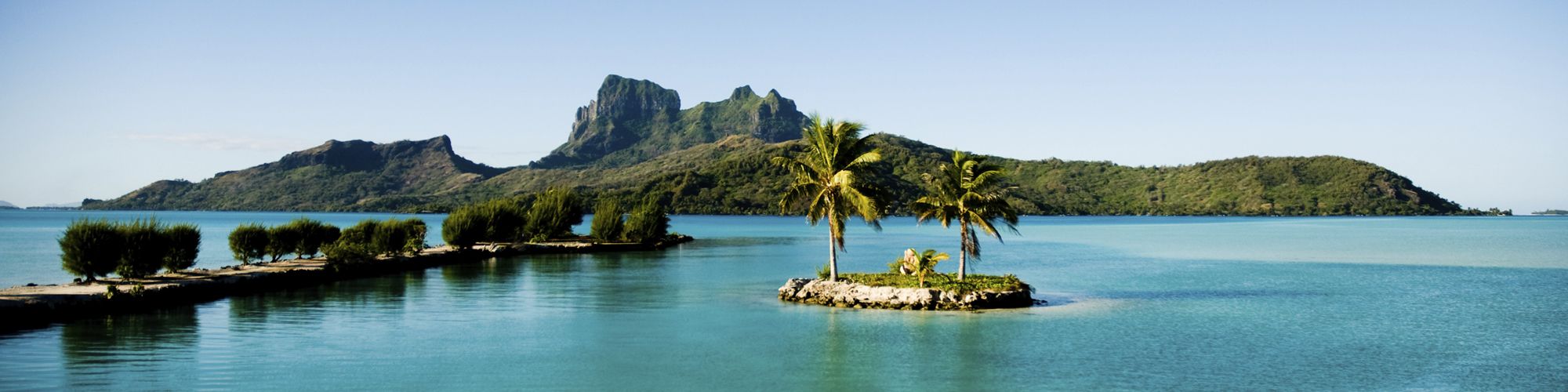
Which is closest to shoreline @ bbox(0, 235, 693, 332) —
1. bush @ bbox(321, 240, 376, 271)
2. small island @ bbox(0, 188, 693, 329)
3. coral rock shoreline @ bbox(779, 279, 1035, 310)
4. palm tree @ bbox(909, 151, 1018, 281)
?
small island @ bbox(0, 188, 693, 329)

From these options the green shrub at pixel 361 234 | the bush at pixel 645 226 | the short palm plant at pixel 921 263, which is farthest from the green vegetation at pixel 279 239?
the short palm plant at pixel 921 263

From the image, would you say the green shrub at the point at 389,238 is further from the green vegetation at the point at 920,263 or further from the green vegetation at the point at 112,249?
the green vegetation at the point at 920,263

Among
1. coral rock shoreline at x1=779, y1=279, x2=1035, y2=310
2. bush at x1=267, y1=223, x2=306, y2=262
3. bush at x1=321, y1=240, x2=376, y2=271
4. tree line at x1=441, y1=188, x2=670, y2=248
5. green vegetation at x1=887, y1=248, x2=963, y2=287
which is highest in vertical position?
tree line at x1=441, y1=188, x2=670, y2=248

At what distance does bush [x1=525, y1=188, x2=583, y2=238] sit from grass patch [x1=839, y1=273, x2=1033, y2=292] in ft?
184

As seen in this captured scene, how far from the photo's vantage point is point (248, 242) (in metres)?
52.5

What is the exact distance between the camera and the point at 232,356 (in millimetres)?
24672

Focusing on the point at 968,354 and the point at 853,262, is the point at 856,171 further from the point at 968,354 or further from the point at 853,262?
the point at 853,262

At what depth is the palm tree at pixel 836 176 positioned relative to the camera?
36594mm

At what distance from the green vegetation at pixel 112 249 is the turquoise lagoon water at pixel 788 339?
4.66 meters

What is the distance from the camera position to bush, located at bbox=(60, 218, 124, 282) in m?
37.6

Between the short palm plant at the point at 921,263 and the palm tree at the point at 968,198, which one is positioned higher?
the palm tree at the point at 968,198

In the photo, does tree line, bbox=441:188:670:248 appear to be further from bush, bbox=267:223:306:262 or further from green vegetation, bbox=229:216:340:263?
bush, bbox=267:223:306:262

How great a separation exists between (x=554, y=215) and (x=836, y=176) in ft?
198

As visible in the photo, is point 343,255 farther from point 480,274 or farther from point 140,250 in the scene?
point 140,250
